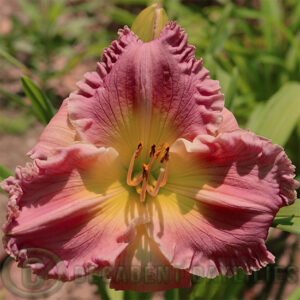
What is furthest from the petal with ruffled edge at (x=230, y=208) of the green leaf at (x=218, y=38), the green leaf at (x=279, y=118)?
the green leaf at (x=218, y=38)

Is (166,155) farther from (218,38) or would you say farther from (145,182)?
(218,38)

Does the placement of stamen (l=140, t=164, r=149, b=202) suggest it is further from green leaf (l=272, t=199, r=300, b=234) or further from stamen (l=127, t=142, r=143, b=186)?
green leaf (l=272, t=199, r=300, b=234)

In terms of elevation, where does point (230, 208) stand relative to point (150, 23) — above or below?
below

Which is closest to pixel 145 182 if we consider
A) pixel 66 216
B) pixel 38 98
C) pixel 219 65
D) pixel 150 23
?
pixel 66 216

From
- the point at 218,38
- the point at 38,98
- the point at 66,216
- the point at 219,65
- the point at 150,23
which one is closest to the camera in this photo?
the point at 66,216

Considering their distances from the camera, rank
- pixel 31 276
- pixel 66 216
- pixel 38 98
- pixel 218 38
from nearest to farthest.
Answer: pixel 66 216, pixel 38 98, pixel 31 276, pixel 218 38

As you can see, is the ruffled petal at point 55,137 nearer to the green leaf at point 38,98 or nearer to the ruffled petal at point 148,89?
the ruffled petal at point 148,89

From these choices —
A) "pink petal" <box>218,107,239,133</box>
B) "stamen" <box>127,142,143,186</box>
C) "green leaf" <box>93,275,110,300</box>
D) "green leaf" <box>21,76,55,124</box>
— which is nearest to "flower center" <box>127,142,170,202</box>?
"stamen" <box>127,142,143,186</box>
